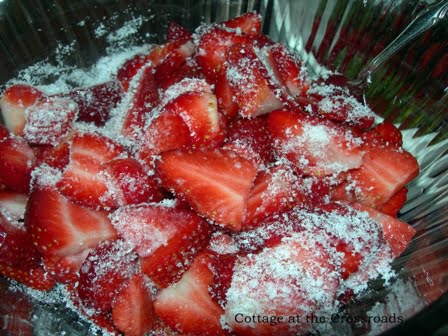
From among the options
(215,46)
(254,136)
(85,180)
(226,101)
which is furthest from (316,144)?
(85,180)

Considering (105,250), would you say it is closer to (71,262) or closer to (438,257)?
(71,262)

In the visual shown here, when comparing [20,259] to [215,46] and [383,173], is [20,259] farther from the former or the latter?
[383,173]

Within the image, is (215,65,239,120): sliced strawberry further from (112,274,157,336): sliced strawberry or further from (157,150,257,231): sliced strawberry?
(112,274,157,336): sliced strawberry

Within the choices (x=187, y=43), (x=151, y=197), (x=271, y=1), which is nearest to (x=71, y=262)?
(x=151, y=197)

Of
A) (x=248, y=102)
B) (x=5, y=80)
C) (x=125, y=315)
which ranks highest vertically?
(x=248, y=102)

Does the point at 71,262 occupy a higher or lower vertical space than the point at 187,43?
lower

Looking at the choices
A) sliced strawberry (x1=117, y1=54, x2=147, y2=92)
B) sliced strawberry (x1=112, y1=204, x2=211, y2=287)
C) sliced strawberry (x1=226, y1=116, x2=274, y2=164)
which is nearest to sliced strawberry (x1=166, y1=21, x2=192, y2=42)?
sliced strawberry (x1=117, y1=54, x2=147, y2=92)
